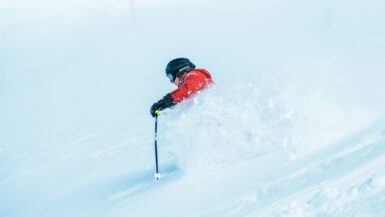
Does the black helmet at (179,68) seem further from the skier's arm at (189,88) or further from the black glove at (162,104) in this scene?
the black glove at (162,104)

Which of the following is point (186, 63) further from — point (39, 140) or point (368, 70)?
point (39, 140)

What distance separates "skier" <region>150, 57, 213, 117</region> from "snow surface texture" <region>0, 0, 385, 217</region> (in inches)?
6.0

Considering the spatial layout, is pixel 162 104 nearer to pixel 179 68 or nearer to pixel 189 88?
pixel 189 88

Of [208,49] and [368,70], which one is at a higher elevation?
[208,49]

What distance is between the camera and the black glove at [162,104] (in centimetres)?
595

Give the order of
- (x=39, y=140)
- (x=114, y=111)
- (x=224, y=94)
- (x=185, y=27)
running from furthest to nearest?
1. (x=185, y=27)
2. (x=114, y=111)
3. (x=39, y=140)
4. (x=224, y=94)

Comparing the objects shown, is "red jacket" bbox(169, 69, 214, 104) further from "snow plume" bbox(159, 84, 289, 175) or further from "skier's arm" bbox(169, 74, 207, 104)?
"snow plume" bbox(159, 84, 289, 175)

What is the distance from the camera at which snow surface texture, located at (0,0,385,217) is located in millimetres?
4391

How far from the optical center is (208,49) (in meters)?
19.3

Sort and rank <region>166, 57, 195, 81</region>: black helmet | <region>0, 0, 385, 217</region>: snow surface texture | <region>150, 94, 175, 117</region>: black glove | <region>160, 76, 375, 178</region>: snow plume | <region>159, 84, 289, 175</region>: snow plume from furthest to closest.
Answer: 1. <region>166, 57, 195, 81</region>: black helmet
2. <region>150, 94, 175, 117</region>: black glove
3. <region>159, 84, 289, 175</region>: snow plume
4. <region>160, 76, 375, 178</region>: snow plume
5. <region>0, 0, 385, 217</region>: snow surface texture

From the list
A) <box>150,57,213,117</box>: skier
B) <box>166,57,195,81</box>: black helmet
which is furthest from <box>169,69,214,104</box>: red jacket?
<box>166,57,195,81</box>: black helmet

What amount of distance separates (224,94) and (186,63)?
695 millimetres

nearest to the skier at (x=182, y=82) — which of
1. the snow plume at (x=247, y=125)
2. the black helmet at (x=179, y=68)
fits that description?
the black helmet at (x=179, y=68)

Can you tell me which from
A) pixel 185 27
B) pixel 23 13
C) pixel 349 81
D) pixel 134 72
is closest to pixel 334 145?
pixel 349 81
